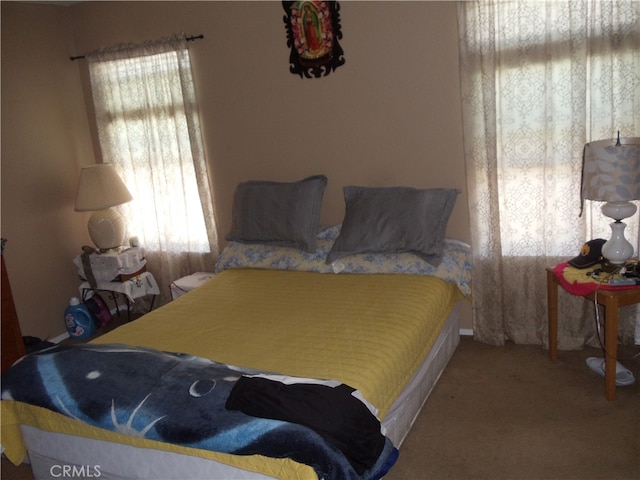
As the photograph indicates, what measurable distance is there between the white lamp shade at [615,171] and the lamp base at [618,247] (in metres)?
0.18

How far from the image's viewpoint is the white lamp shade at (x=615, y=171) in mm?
2551

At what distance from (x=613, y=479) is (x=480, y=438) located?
1.78 ft

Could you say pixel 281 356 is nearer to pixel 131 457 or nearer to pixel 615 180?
pixel 131 457

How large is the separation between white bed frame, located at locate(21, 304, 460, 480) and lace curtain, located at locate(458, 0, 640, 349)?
909 mm

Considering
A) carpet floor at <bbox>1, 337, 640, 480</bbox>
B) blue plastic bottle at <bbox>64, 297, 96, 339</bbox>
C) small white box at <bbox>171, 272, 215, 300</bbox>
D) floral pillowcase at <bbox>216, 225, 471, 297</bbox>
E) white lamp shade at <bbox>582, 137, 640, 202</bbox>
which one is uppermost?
white lamp shade at <bbox>582, 137, 640, 202</bbox>

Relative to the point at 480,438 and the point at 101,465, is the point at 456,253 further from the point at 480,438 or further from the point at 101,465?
the point at 101,465

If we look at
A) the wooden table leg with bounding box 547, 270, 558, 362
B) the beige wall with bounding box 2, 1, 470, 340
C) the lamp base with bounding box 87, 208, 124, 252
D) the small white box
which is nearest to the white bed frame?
the wooden table leg with bounding box 547, 270, 558, 362

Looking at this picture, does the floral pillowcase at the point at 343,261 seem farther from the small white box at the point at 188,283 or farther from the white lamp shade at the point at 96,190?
the white lamp shade at the point at 96,190

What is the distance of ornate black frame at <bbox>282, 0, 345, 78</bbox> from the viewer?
346 centimetres

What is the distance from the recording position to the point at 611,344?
2.62 metres

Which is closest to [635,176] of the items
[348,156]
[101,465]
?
[348,156]

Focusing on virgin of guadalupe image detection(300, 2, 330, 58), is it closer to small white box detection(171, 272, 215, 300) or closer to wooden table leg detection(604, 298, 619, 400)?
small white box detection(171, 272, 215, 300)

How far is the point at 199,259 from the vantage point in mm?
4227

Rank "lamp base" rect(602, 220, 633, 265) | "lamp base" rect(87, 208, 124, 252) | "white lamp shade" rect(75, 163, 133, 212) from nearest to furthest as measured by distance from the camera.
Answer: "lamp base" rect(602, 220, 633, 265)
"white lamp shade" rect(75, 163, 133, 212)
"lamp base" rect(87, 208, 124, 252)
